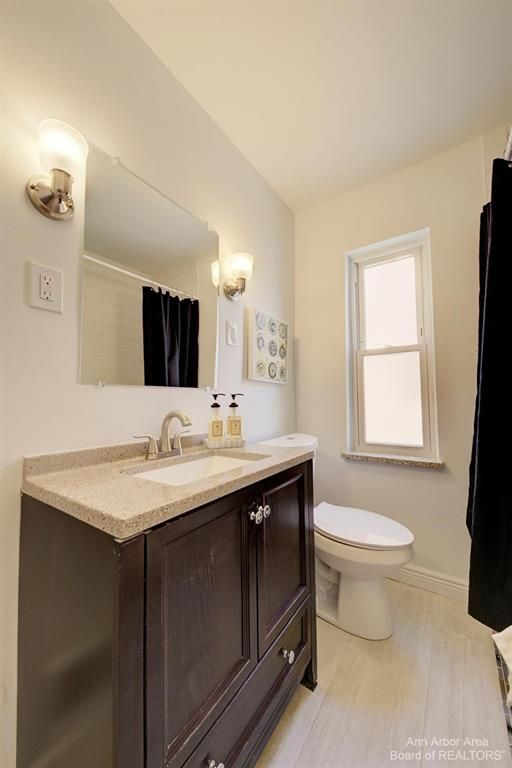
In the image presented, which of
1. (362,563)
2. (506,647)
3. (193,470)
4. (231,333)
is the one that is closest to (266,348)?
(231,333)

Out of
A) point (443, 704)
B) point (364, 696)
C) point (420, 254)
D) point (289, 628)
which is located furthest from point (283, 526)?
point (420, 254)

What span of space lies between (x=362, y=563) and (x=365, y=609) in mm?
286

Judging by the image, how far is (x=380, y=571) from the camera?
1279mm

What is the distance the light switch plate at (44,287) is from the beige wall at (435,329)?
1.62 meters

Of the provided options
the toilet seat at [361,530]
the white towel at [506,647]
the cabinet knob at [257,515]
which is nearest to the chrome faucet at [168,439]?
the cabinet knob at [257,515]

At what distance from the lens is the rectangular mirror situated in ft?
3.25

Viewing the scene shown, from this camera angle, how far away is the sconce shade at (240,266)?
5.13ft

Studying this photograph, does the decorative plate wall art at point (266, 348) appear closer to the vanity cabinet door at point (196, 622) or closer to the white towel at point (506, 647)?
the vanity cabinet door at point (196, 622)

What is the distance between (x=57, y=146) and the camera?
84cm

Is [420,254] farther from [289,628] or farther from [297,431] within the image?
[289,628]

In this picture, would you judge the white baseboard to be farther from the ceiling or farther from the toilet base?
the ceiling

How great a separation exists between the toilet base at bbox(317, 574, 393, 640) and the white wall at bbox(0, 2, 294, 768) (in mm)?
1062

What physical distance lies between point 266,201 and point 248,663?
228cm

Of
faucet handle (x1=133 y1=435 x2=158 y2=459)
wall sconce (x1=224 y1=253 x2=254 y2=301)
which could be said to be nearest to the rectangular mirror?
wall sconce (x1=224 y1=253 x2=254 y2=301)
